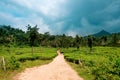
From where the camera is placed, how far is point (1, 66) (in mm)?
29125

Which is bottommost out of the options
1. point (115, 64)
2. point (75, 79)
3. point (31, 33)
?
point (75, 79)

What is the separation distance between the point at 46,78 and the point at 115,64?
322 inches

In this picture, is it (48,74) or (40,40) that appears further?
(40,40)

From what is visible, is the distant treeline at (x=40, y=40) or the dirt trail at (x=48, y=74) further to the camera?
the distant treeline at (x=40, y=40)

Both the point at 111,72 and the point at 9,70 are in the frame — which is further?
the point at 9,70

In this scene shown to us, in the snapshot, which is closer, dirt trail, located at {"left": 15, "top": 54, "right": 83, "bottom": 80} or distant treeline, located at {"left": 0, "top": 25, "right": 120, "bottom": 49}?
dirt trail, located at {"left": 15, "top": 54, "right": 83, "bottom": 80}

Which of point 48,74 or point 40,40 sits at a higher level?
point 40,40

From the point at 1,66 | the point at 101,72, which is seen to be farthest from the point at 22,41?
the point at 101,72

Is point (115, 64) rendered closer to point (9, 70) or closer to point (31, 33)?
point (9, 70)

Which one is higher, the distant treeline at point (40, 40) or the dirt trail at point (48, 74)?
the distant treeline at point (40, 40)

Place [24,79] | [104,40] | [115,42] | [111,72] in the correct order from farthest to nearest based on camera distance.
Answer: [104,40]
[115,42]
[24,79]
[111,72]

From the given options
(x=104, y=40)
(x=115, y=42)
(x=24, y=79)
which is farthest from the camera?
(x=104, y=40)

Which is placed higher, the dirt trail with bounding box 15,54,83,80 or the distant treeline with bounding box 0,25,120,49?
the distant treeline with bounding box 0,25,120,49

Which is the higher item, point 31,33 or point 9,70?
point 31,33
